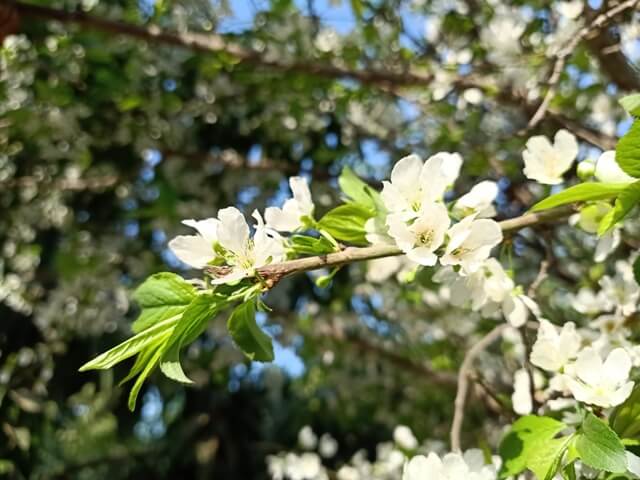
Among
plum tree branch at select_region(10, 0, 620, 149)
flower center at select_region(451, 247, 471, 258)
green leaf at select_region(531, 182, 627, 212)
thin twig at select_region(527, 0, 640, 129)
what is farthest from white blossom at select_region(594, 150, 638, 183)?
plum tree branch at select_region(10, 0, 620, 149)

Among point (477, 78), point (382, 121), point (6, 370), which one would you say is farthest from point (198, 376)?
point (477, 78)

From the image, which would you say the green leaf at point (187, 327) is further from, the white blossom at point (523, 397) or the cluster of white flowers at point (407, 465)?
the white blossom at point (523, 397)

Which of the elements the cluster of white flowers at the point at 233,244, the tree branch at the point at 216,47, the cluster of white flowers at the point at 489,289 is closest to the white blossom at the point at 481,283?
the cluster of white flowers at the point at 489,289

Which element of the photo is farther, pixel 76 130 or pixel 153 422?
pixel 153 422

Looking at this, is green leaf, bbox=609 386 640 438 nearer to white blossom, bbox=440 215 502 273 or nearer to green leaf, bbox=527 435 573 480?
green leaf, bbox=527 435 573 480

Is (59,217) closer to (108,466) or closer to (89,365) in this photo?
(108,466)

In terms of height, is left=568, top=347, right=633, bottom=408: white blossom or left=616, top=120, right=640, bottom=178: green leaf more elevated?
left=616, top=120, right=640, bottom=178: green leaf
